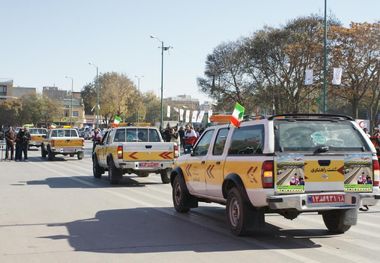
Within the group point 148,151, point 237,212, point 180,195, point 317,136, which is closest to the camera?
point 317,136

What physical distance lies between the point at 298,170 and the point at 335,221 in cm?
165

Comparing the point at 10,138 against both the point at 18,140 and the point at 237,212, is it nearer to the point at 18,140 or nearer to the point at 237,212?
the point at 18,140

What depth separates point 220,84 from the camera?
2537 inches

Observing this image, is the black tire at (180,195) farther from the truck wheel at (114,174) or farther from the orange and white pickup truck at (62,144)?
the orange and white pickup truck at (62,144)

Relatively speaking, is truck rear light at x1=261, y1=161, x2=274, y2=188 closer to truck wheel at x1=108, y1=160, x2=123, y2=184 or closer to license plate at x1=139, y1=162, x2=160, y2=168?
license plate at x1=139, y1=162, x2=160, y2=168

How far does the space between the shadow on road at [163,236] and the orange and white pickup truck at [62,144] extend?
2054 cm

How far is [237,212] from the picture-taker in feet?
28.0

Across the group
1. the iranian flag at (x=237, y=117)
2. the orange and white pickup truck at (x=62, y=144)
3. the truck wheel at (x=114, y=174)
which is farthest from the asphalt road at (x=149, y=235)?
the orange and white pickup truck at (x=62, y=144)

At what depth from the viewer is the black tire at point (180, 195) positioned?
10.9 meters

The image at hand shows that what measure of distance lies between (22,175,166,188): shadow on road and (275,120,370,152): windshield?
30.9 feet

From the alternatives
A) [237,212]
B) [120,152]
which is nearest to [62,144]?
[120,152]

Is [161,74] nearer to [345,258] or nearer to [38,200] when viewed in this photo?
[38,200]

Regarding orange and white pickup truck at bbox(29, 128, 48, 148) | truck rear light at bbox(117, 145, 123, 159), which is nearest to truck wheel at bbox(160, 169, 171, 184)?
truck rear light at bbox(117, 145, 123, 159)

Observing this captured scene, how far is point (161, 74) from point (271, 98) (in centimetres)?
1135
